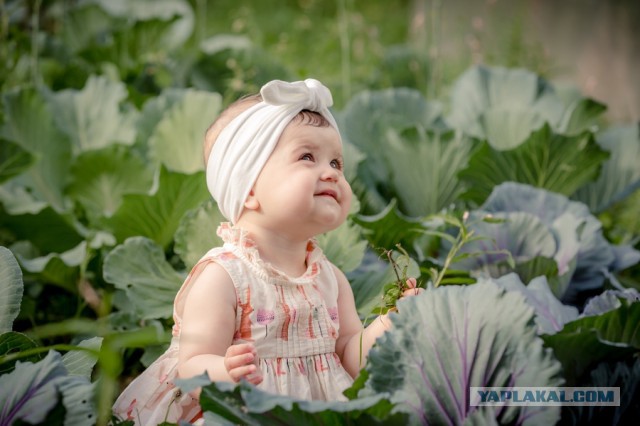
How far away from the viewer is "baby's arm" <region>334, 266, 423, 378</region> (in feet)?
4.86

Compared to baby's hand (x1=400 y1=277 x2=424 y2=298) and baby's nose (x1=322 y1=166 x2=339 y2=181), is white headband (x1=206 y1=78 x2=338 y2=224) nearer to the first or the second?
baby's nose (x1=322 y1=166 x2=339 y2=181)

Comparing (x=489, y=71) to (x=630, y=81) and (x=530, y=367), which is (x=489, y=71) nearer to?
(x=530, y=367)

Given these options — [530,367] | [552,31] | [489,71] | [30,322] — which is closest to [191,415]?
[530,367]

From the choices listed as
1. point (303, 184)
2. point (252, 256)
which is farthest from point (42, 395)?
point (303, 184)

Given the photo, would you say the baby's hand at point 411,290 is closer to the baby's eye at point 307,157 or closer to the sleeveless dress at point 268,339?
the sleeveless dress at point 268,339

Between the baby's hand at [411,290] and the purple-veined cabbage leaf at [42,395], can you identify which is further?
the baby's hand at [411,290]

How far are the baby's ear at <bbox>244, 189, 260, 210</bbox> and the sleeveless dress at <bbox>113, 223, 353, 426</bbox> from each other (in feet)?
0.16

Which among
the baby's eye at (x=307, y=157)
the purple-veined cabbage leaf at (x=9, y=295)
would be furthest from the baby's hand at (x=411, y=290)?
the purple-veined cabbage leaf at (x=9, y=295)

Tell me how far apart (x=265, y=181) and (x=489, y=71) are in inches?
69.6

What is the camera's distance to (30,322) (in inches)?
88.8

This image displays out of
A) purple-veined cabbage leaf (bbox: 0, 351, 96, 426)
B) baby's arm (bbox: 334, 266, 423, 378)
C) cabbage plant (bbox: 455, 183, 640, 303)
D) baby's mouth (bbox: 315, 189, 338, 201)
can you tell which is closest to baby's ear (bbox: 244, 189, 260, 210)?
baby's mouth (bbox: 315, 189, 338, 201)

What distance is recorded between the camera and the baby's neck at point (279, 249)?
150cm

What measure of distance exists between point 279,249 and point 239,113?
259 millimetres

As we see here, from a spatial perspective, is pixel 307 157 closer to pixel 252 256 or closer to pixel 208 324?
pixel 252 256
